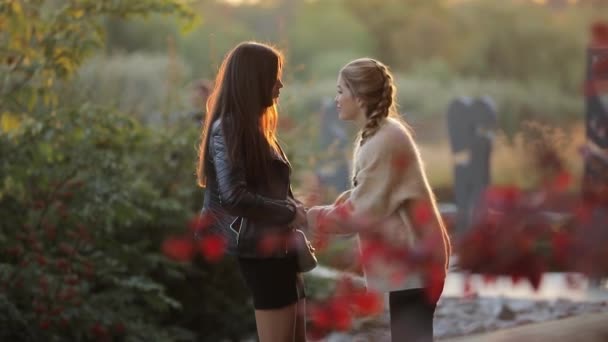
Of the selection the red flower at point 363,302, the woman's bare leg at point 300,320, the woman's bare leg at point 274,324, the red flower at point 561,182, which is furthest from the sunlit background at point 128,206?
the woman's bare leg at point 300,320

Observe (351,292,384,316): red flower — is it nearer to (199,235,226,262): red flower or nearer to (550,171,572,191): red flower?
(199,235,226,262): red flower

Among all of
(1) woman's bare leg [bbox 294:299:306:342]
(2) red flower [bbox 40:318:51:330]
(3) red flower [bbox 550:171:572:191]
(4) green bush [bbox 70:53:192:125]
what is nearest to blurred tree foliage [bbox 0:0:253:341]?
(2) red flower [bbox 40:318:51:330]

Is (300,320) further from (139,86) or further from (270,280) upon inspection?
(139,86)

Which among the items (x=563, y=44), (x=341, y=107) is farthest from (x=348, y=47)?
(x=341, y=107)

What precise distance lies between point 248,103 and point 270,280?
598 mm

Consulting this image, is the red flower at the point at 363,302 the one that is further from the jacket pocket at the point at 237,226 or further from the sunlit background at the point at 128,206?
the jacket pocket at the point at 237,226

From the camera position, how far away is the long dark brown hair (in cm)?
316

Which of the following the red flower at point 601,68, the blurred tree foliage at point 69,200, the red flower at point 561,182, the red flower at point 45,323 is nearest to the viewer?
the red flower at point 561,182

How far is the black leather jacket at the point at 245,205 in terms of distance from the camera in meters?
3.10

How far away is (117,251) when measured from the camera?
6.15 metres

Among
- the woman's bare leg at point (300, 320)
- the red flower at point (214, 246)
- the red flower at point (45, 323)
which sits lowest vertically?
the red flower at point (45, 323)

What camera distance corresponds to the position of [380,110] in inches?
127

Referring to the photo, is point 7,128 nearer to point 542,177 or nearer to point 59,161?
Answer: point 59,161

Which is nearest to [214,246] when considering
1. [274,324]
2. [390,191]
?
[274,324]
